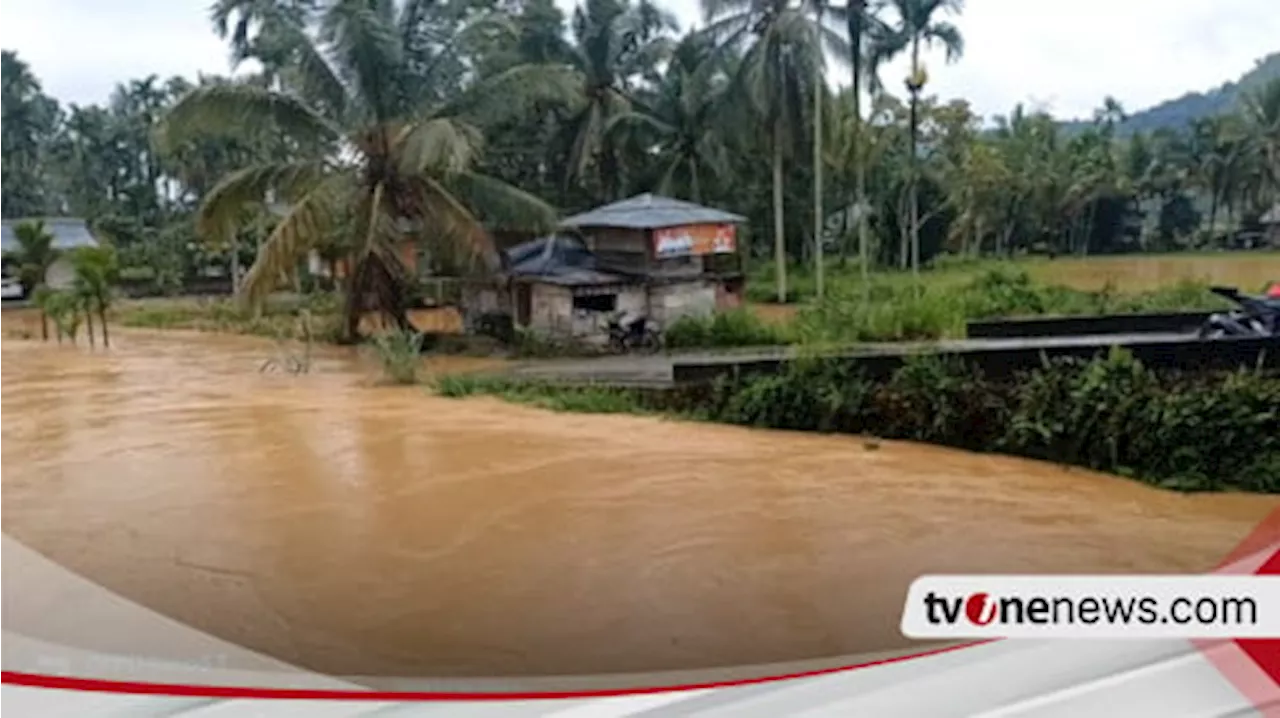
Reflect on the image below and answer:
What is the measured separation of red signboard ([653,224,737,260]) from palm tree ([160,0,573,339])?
10 cm

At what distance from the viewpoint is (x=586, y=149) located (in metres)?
0.96

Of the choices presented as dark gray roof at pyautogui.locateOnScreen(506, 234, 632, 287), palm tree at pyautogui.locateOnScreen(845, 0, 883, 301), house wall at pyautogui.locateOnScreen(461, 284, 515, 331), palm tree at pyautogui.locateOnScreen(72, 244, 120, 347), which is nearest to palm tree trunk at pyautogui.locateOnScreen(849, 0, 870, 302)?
palm tree at pyautogui.locateOnScreen(845, 0, 883, 301)

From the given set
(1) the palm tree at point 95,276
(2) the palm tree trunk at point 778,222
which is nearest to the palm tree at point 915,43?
(2) the palm tree trunk at point 778,222

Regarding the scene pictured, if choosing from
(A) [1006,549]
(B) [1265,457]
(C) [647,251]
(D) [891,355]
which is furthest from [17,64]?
(B) [1265,457]

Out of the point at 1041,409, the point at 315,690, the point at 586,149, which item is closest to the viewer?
the point at 315,690

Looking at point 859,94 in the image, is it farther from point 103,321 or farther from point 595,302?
point 103,321

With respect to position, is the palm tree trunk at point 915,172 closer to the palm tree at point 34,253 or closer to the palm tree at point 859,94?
the palm tree at point 859,94

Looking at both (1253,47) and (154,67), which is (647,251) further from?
(1253,47)

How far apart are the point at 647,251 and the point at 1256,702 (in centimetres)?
64

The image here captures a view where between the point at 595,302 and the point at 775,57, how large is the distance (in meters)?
0.27

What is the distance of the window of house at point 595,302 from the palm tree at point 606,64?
104mm

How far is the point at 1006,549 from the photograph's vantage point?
3.05ft

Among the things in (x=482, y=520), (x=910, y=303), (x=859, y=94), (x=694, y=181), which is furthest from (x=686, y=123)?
(x=482, y=520)

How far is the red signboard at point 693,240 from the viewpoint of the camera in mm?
966
